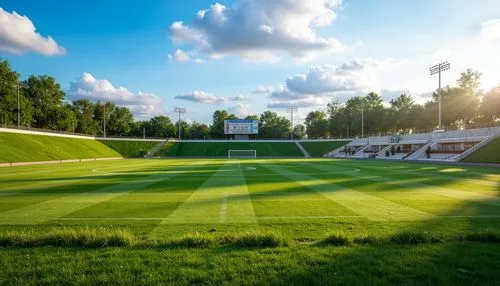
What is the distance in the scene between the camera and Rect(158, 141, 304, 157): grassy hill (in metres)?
93.4

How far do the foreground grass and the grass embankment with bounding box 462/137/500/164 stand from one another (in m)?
40.8

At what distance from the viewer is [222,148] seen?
10050cm

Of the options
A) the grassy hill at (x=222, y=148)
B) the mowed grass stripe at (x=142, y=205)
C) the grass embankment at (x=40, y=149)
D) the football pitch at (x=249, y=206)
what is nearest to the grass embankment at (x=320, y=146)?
the grassy hill at (x=222, y=148)

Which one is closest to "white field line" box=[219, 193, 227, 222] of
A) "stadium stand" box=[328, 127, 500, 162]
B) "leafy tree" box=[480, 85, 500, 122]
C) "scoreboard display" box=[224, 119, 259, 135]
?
"stadium stand" box=[328, 127, 500, 162]

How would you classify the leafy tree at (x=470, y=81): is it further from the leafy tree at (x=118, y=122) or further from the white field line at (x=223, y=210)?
the leafy tree at (x=118, y=122)

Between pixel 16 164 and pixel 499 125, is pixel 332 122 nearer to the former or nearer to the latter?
pixel 499 125

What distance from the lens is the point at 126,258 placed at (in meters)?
6.61

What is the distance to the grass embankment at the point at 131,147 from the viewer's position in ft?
290

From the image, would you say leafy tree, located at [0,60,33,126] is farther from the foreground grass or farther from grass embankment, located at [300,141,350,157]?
the foreground grass

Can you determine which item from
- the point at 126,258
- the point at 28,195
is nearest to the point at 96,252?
the point at 126,258

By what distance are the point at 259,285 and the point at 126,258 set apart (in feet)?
9.75

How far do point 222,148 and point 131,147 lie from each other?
26.9 meters

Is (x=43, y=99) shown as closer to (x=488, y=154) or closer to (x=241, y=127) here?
(x=241, y=127)

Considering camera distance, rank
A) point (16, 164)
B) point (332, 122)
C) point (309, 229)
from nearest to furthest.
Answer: point (309, 229), point (16, 164), point (332, 122)
